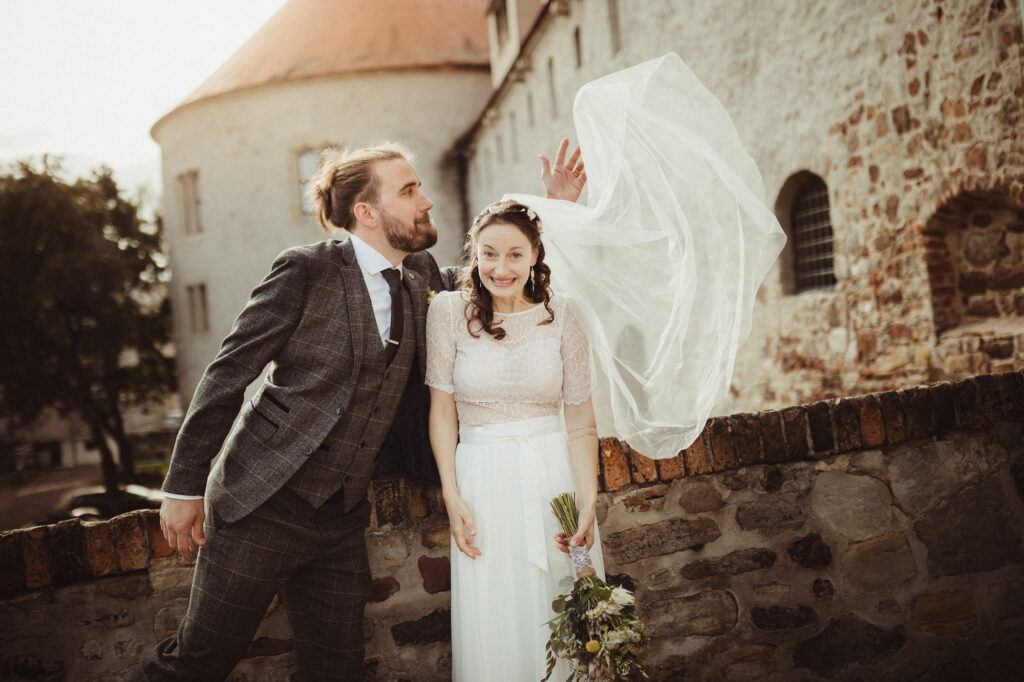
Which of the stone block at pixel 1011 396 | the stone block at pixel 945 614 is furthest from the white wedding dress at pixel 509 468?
the stone block at pixel 1011 396

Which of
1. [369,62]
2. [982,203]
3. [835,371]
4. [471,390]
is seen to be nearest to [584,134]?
[471,390]

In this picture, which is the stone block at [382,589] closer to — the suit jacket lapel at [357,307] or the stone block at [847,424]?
the suit jacket lapel at [357,307]

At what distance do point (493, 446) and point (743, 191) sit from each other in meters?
1.22

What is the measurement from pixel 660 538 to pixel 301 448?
1309 millimetres

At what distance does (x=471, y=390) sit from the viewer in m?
2.52

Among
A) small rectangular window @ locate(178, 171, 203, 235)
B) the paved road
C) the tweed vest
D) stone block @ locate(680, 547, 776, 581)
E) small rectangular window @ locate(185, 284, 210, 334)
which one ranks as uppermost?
small rectangular window @ locate(178, 171, 203, 235)

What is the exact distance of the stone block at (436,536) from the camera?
278 cm

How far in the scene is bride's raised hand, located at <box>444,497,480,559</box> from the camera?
7.94 feet

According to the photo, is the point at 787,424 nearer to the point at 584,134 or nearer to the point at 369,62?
the point at 584,134

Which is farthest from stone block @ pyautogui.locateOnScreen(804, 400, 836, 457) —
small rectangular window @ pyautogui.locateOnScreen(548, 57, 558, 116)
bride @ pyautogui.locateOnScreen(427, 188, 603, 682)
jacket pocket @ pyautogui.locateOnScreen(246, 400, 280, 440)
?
small rectangular window @ pyautogui.locateOnScreen(548, 57, 558, 116)

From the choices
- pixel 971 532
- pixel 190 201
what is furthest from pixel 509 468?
pixel 190 201

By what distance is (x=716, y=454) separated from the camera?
2.96 meters

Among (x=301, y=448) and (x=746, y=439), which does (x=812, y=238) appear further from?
(x=301, y=448)

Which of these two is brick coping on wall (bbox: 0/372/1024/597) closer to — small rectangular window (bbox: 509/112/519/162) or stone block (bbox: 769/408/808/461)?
stone block (bbox: 769/408/808/461)
